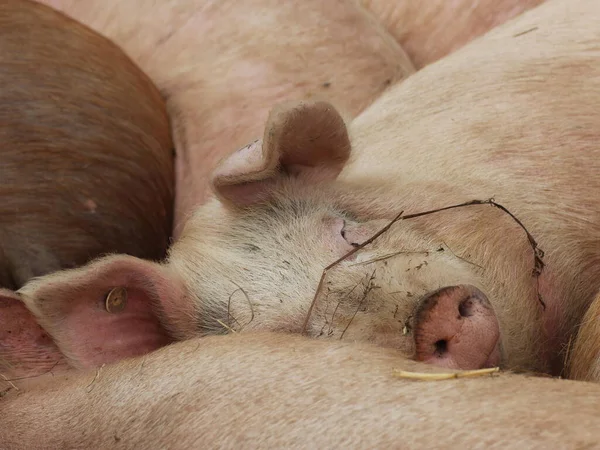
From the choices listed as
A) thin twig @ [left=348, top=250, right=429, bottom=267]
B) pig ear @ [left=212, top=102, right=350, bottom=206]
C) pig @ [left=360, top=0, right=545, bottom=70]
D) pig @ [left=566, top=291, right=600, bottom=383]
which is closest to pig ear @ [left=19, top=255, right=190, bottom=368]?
pig ear @ [left=212, top=102, right=350, bottom=206]

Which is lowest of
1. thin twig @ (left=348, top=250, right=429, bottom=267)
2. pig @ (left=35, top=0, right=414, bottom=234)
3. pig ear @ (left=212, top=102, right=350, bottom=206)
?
thin twig @ (left=348, top=250, right=429, bottom=267)

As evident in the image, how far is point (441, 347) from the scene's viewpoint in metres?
1.85

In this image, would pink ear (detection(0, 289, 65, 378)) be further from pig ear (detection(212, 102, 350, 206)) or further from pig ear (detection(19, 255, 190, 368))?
pig ear (detection(212, 102, 350, 206))

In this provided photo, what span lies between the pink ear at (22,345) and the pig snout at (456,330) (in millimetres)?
900

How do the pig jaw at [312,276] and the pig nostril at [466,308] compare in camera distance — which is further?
the pig jaw at [312,276]

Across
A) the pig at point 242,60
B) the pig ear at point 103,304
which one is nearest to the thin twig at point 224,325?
the pig ear at point 103,304

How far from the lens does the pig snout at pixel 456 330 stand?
183 cm

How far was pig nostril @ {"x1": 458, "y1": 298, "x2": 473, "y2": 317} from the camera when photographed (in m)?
1.86

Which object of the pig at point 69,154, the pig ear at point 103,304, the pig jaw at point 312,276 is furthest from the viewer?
the pig at point 69,154

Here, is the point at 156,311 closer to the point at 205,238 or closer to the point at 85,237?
the point at 205,238

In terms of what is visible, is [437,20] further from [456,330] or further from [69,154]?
[456,330]

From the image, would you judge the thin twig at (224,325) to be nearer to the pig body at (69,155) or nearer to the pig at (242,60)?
the pig body at (69,155)

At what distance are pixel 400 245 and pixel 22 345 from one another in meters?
0.93

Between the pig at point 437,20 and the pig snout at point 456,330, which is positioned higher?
the pig at point 437,20
